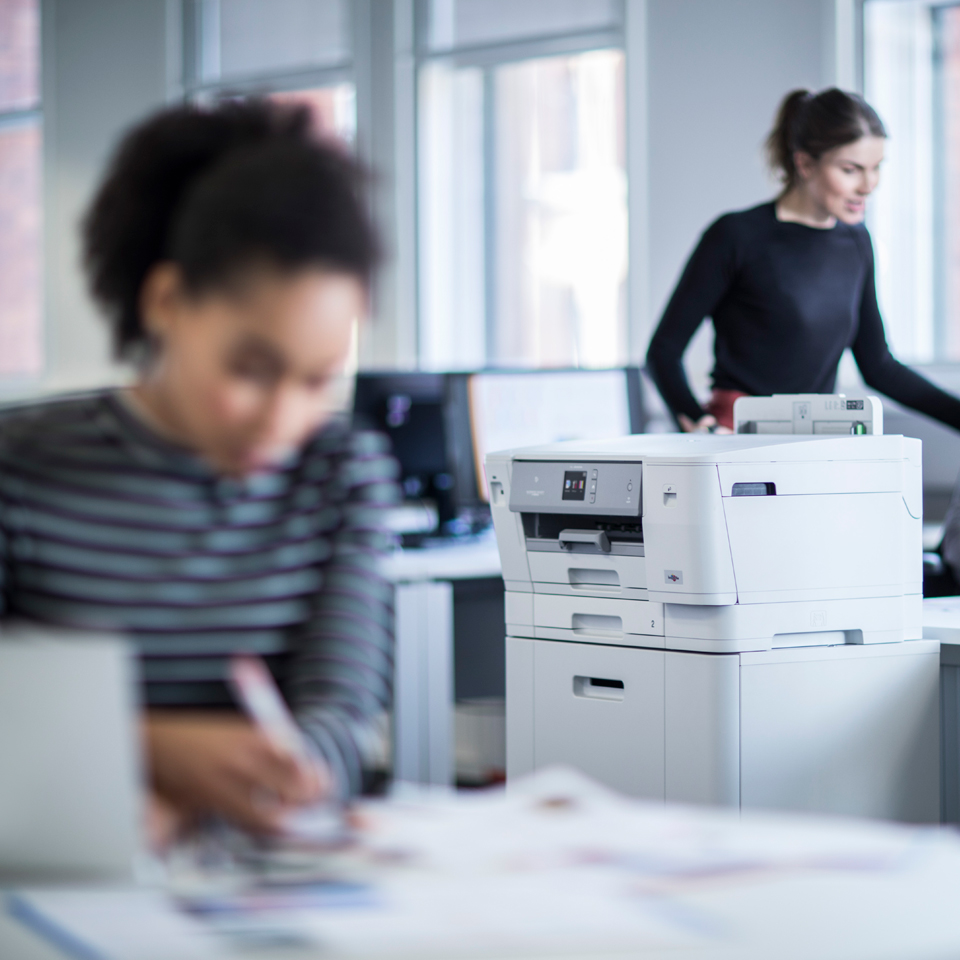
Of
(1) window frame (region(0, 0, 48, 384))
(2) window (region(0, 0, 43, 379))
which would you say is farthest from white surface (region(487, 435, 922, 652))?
(2) window (region(0, 0, 43, 379))

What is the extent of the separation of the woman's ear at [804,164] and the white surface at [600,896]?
6.48ft

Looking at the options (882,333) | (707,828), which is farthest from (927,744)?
(707,828)

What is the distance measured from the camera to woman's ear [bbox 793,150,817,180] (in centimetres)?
254

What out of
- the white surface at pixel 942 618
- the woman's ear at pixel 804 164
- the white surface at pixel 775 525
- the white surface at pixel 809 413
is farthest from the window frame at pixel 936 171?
the white surface at pixel 775 525

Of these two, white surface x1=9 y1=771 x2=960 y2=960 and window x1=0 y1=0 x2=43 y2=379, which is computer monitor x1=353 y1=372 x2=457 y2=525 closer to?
white surface x1=9 y1=771 x2=960 y2=960

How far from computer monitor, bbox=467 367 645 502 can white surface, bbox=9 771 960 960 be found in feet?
7.05

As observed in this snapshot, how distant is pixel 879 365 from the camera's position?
9.02 ft

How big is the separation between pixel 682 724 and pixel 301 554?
1.33 metres

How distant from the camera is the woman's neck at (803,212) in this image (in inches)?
103

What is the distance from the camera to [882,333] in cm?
275

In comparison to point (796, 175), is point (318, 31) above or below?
above

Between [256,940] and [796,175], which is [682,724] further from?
[256,940]

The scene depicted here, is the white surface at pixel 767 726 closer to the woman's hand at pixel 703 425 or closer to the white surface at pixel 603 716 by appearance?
the white surface at pixel 603 716

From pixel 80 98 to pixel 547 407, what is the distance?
3801mm
